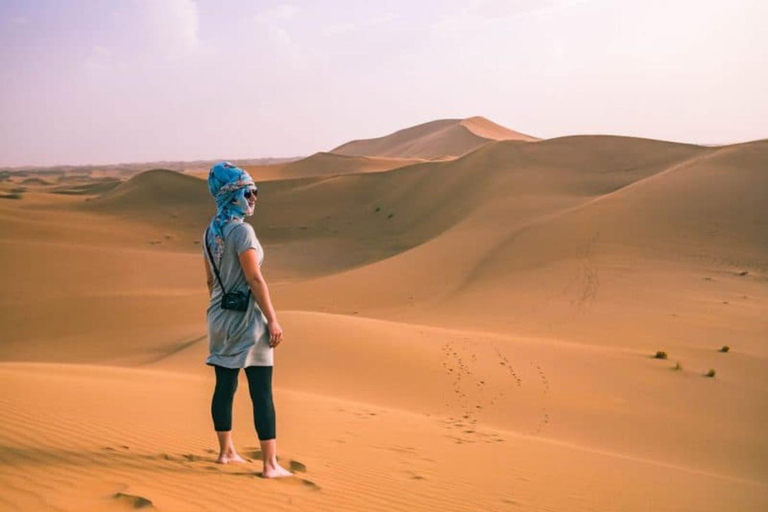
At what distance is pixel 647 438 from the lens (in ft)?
25.5

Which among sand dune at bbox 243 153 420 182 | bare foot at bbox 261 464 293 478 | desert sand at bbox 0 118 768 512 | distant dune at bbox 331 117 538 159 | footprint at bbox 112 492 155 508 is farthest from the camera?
distant dune at bbox 331 117 538 159

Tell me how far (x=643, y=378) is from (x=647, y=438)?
2.18m

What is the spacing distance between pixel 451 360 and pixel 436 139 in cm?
10078

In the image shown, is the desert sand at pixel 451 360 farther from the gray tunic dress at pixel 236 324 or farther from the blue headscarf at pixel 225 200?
the blue headscarf at pixel 225 200

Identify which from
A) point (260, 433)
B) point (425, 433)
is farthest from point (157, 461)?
point (425, 433)

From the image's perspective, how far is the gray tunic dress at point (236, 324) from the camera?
404 cm

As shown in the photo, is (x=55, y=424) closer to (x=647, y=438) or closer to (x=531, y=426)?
(x=531, y=426)

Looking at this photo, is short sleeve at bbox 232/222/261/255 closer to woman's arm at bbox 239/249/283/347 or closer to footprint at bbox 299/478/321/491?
woman's arm at bbox 239/249/283/347

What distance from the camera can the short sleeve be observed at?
4.00m

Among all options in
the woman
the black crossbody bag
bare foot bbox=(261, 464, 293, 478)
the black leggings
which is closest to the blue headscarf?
the woman

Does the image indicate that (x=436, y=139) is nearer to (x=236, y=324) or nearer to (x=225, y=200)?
(x=225, y=200)

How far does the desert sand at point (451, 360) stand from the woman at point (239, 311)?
517 mm

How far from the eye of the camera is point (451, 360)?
10141mm

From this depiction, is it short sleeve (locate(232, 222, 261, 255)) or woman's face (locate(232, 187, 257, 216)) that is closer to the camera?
short sleeve (locate(232, 222, 261, 255))
